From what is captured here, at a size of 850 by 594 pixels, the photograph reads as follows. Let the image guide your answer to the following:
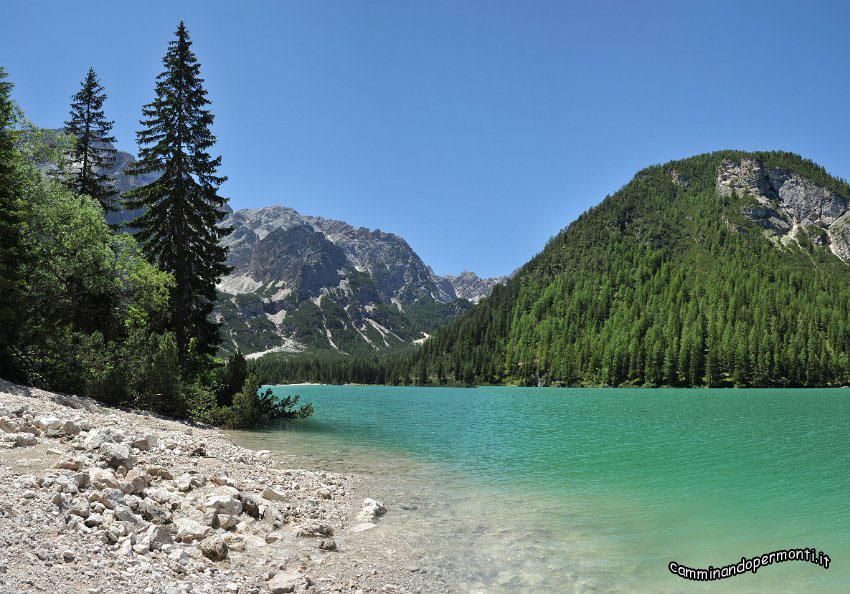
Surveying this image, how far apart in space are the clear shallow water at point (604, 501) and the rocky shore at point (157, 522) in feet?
6.99

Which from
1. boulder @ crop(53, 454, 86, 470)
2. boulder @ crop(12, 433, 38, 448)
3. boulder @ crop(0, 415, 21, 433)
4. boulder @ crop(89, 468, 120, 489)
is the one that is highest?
boulder @ crop(0, 415, 21, 433)

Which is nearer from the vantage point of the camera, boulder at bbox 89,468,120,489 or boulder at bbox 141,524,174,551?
boulder at bbox 141,524,174,551

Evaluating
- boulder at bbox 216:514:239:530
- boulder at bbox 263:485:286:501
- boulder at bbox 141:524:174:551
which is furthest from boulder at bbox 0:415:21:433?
boulder at bbox 141:524:174:551

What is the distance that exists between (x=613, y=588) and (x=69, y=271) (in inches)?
1112

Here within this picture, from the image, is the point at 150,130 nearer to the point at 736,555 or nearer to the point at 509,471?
the point at 509,471

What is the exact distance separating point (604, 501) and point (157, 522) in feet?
43.0

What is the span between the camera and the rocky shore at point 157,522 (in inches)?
285

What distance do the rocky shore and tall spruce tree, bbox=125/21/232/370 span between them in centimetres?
1634

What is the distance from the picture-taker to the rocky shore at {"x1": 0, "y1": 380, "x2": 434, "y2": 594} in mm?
7238

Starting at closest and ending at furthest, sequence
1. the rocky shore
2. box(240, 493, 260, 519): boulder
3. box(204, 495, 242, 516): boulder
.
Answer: the rocky shore → box(204, 495, 242, 516): boulder → box(240, 493, 260, 519): boulder

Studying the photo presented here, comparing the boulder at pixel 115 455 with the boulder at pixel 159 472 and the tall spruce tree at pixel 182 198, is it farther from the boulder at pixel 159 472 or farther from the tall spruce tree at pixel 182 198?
the tall spruce tree at pixel 182 198

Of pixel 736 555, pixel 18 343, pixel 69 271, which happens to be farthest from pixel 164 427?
pixel 736 555

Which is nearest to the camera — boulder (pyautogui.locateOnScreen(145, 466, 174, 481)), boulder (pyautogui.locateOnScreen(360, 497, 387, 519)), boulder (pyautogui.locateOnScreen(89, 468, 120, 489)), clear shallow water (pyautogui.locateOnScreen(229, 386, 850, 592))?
boulder (pyautogui.locateOnScreen(89, 468, 120, 489))

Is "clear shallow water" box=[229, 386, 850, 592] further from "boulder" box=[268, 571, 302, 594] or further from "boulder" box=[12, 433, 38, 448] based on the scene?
"boulder" box=[12, 433, 38, 448]
